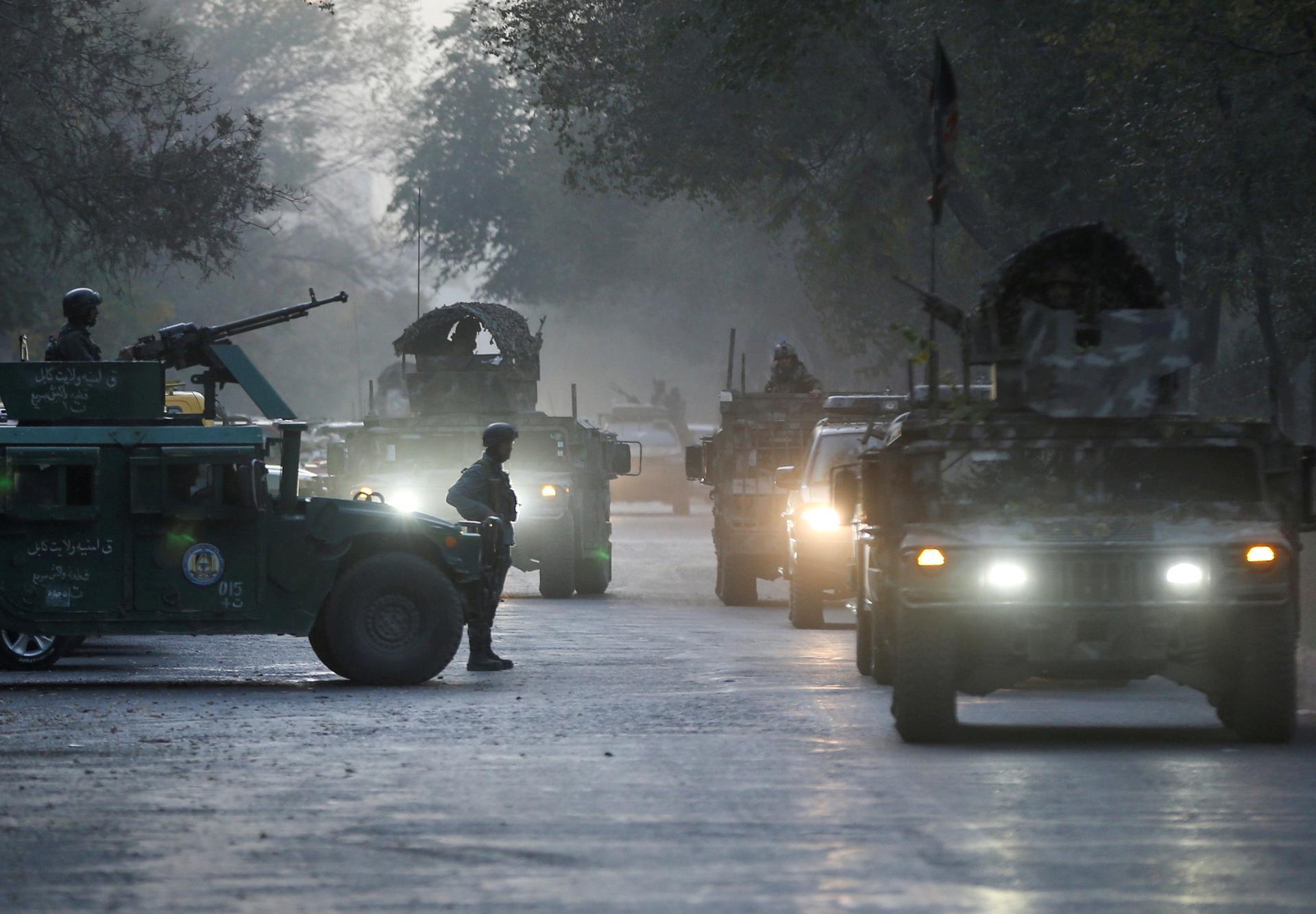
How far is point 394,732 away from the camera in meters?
12.9

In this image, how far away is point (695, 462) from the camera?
26.1m

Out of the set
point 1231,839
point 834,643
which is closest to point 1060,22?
point 834,643

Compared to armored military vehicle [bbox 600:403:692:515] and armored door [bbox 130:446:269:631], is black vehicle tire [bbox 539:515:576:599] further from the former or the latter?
armored military vehicle [bbox 600:403:692:515]

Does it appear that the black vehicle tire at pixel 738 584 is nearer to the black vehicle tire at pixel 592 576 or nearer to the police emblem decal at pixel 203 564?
the black vehicle tire at pixel 592 576

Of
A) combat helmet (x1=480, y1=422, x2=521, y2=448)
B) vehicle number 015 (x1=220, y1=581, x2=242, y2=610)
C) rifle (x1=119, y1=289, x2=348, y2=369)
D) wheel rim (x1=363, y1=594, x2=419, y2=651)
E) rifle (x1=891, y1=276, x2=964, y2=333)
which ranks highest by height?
rifle (x1=119, y1=289, x2=348, y2=369)

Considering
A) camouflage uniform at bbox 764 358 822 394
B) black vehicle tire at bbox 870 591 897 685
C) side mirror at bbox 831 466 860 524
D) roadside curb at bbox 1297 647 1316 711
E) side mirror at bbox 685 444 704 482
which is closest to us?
side mirror at bbox 831 466 860 524

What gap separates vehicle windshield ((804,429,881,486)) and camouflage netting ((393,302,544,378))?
776 cm

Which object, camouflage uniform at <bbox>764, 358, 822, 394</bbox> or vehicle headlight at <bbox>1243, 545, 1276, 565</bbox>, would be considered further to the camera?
camouflage uniform at <bbox>764, 358, 822, 394</bbox>

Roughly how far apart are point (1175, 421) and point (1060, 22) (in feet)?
56.9

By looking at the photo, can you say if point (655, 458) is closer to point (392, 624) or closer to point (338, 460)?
point (338, 460)

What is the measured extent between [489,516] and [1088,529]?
590 cm

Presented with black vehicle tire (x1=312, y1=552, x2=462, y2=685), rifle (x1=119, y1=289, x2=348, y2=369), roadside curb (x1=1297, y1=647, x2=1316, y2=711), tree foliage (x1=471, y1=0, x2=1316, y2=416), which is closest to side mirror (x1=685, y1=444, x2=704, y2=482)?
tree foliage (x1=471, y1=0, x2=1316, y2=416)

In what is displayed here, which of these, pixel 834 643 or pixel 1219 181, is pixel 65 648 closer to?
pixel 834 643

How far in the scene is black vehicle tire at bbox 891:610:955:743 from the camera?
12.2 meters
